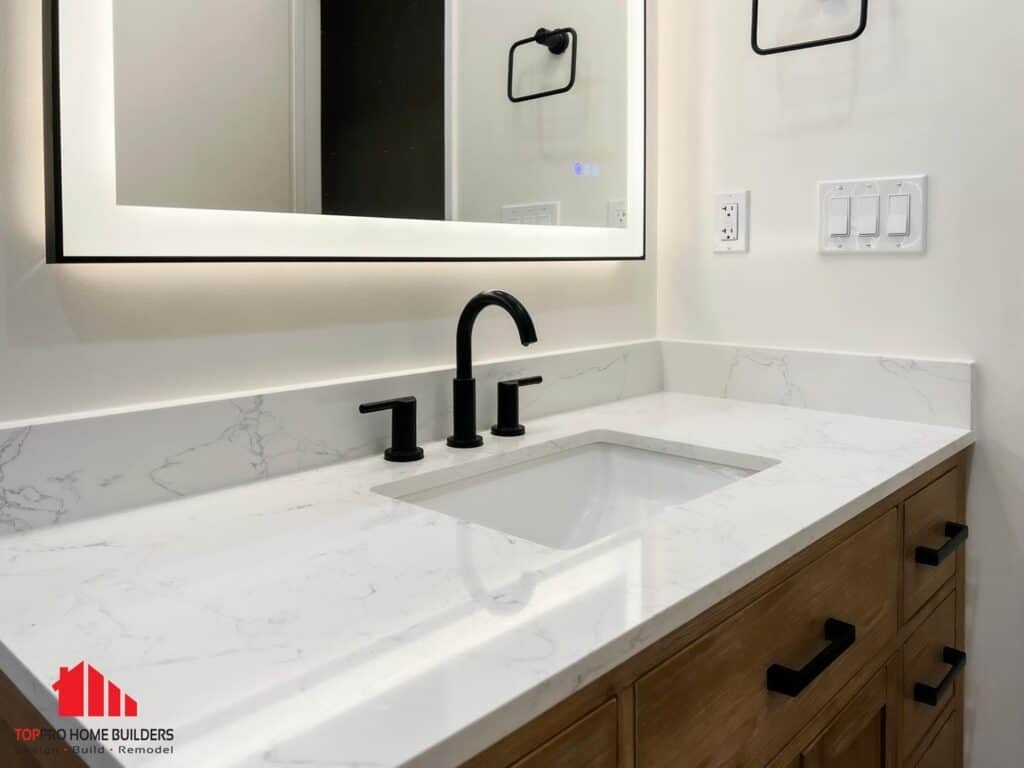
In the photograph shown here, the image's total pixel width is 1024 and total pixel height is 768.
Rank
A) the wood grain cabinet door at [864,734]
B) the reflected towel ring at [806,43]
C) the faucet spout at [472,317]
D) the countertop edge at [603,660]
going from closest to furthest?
1. the countertop edge at [603,660]
2. the wood grain cabinet door at [864,734]
3. the faucet spout at [472,317]
4. the reflected towel ring at [806,43]

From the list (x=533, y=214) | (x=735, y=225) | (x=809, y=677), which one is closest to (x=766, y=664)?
(x=809, y=677)

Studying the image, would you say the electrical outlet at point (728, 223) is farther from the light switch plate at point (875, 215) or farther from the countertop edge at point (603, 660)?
the countertop edge at point (603, 660)

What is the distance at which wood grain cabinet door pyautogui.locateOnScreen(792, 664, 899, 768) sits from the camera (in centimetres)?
100

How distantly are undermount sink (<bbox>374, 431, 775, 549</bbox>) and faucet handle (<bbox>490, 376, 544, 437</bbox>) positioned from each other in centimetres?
6

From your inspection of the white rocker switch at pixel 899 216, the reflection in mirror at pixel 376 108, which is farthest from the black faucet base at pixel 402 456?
the white rocker switch at pixel 899 216

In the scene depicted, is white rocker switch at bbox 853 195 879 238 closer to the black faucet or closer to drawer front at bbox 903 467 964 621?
drawer front at bbox 903 467 964 621

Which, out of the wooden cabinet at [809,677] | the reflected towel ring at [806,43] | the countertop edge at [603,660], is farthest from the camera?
Answer: the reflected towel ring at [806,43]

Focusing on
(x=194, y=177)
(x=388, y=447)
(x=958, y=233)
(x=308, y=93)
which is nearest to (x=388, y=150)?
(x=308, y=93)

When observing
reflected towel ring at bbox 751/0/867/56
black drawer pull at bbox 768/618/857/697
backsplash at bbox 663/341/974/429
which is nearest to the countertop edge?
black drawer pull at bbox 768/618/857/697

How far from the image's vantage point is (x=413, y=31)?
1.25 m

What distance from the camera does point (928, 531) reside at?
1257mm

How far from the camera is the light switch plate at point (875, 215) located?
1391 mm

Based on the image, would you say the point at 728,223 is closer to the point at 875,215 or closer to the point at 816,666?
the point at 875,215

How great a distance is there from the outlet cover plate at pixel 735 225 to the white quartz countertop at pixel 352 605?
60cm
